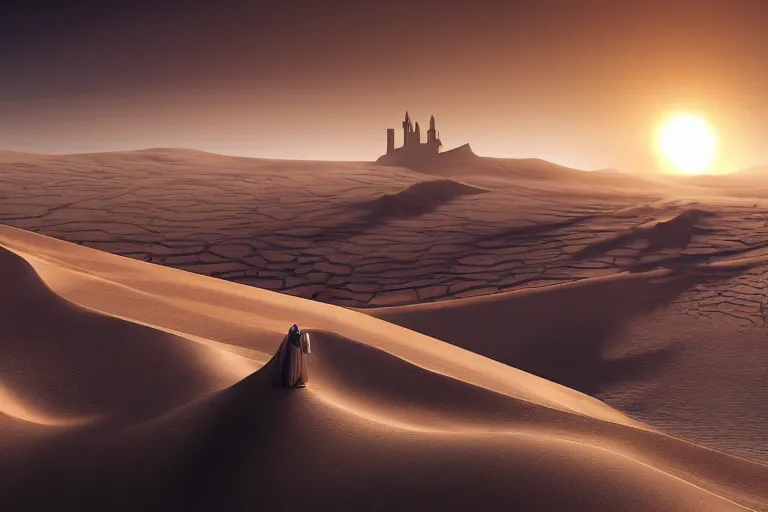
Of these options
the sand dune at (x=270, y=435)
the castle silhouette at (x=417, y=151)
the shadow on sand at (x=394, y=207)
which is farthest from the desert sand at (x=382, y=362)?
the castle silhouette at (x=417, y=151)

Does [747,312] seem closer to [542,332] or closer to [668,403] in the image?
[542,332]

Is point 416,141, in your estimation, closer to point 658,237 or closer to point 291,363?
point 658,237

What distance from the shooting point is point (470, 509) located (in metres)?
1.94

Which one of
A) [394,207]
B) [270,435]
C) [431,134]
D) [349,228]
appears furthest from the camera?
[431,134]

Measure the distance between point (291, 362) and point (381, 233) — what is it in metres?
8.43

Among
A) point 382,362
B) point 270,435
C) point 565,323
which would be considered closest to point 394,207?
point 565,323

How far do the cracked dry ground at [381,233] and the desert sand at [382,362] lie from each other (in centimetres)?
7

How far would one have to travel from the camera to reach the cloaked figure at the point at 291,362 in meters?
2.39

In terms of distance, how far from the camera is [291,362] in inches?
94.4

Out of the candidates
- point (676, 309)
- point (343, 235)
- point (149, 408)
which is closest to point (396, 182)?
Result: point (343, 235)

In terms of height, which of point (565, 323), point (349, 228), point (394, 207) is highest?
point (394, 207)

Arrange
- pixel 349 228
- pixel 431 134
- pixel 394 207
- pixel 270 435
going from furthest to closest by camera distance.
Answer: pixel 431 134 → pixel 394 207 → pixel 349 228 → pixel 270 435

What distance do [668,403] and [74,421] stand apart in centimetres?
400

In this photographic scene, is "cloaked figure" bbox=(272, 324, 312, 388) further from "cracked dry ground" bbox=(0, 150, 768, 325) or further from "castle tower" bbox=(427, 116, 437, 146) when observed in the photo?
"castle tower" bbox=(427, 116, 437, 146)
